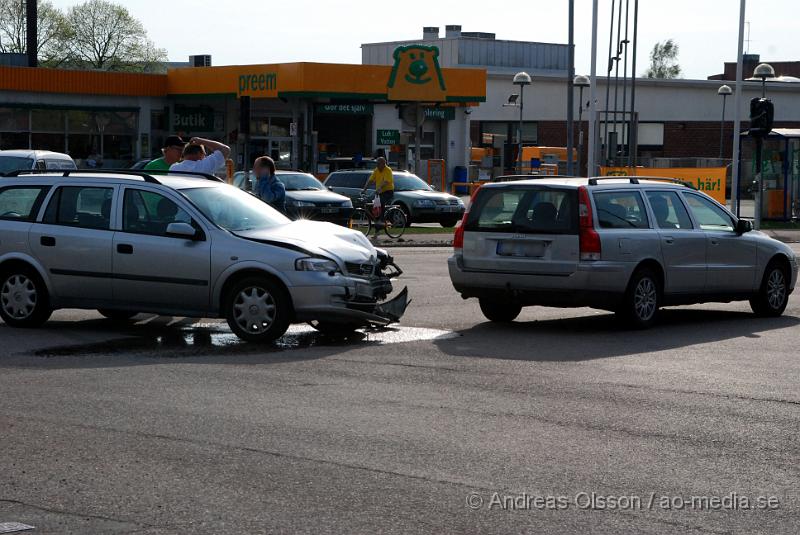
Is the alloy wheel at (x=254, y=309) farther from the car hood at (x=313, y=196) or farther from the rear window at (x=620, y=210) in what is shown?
the car hood at (x=313, y=196)

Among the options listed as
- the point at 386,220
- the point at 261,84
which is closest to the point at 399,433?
the point at 386,220

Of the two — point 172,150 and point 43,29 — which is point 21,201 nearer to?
point 172,150

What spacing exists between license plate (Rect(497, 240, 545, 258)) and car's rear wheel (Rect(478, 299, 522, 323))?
2.87 feet

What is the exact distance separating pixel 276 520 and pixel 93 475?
4.37 ft

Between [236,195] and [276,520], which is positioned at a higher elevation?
[236,195]

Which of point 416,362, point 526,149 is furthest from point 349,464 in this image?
point 526,149

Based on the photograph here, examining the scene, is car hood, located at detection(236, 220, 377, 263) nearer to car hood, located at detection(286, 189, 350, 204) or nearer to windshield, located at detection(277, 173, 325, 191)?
car hood, located at detection(286, 189, 350, 204)

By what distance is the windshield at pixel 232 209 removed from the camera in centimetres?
1264

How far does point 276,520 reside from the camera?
601cm

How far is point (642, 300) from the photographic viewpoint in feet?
44.4

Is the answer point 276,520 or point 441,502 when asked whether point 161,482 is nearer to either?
point 276,520

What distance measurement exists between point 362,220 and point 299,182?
1875 millimetres

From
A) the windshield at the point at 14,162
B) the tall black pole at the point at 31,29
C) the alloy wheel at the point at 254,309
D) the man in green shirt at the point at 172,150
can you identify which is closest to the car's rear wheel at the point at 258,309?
the alloy wheel at the point at 254,309

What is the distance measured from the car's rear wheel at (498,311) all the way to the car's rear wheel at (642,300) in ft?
4.46
